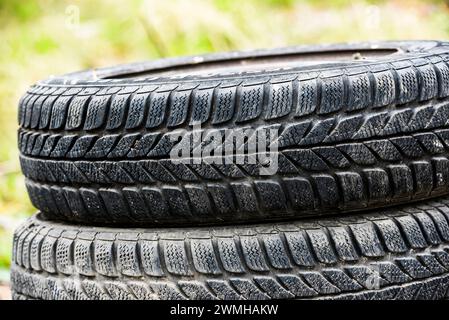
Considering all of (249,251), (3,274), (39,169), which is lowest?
(3,274)

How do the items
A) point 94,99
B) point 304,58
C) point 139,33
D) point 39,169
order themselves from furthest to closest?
1. point 139,33
2. point 304,58
3. point 39,169
4. point 94,99

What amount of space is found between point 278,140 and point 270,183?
98mm

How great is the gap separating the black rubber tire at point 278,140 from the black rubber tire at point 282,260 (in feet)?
0.12

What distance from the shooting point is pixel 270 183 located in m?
1.46

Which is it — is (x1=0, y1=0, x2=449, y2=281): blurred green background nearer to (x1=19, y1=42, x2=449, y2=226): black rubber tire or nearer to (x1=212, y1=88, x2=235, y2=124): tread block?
(x1=19, y1=42, x2=449, y2=226): black rubber tire

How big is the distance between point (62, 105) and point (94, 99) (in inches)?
4.4

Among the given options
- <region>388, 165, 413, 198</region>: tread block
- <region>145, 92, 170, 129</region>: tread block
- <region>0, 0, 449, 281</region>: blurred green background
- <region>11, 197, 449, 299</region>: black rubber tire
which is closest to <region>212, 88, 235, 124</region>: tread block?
<region>145, 92, 170, 129</region>: tread block

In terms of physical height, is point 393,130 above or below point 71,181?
above

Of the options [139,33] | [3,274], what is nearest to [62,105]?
[3,274]

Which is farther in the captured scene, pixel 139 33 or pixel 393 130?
pixel 139 33

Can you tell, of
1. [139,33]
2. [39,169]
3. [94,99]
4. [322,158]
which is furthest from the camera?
[139,33]

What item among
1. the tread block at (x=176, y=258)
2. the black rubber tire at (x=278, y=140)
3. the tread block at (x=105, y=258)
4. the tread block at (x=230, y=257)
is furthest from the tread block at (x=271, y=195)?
the tread block at (x=105, y=258)

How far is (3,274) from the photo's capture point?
9.40ft

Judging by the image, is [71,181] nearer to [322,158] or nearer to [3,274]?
[322,158]
